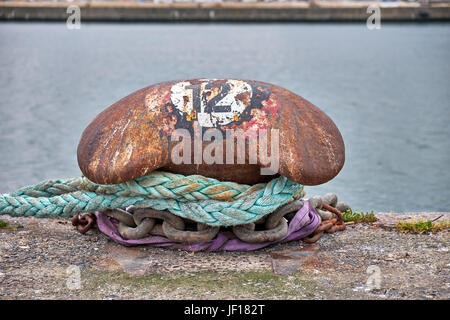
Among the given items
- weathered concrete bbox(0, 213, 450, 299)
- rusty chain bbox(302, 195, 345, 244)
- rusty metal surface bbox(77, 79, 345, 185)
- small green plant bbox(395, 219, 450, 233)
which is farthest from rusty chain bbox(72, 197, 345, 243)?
small green plant bbox(395, 219, 450, 233)

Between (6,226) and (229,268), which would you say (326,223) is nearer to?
(229,268)

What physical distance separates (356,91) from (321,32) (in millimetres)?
18903

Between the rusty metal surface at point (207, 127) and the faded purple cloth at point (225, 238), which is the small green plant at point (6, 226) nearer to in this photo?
the faded purple cloth at point (225, 238)

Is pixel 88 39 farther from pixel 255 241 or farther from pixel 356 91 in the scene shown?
pixel 255 241

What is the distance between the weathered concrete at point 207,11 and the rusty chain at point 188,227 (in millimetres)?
31455

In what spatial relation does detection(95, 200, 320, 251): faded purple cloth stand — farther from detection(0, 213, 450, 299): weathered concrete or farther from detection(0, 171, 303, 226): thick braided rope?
detection(0, 171, 303, 226): thick braided rope

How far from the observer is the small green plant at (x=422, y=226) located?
4.43 m

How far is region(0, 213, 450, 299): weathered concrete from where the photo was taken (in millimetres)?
3439

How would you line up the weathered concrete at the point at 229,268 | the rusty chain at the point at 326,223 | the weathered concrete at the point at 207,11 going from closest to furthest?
the weathered concrete at the point at 229,268
the rusty chain at the point at 326,223
the weathered concrete at the point at 207,11

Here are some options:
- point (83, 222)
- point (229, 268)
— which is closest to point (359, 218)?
point (229, 268)

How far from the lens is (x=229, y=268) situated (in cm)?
379

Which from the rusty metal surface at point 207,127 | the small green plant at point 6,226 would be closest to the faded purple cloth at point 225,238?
the rusty metal surface at point 207,127

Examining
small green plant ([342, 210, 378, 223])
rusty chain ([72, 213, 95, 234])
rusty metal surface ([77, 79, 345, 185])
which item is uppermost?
rusty metal surface ([77, 79, 345, 185])

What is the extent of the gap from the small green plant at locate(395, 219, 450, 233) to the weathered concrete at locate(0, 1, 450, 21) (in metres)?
31.2
